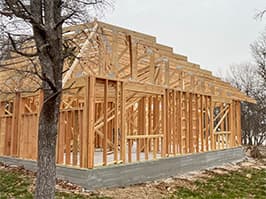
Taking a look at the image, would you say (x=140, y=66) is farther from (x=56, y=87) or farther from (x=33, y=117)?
(x=56, y=87)

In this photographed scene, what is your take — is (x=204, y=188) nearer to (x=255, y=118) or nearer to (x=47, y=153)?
(x=47, y=153)

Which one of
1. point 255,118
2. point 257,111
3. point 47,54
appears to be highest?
point 47,54

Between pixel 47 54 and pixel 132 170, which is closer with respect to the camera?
pixel 47 54

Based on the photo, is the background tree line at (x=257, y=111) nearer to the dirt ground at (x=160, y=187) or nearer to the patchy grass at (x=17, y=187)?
the dirt ground at (x=160, y=187)

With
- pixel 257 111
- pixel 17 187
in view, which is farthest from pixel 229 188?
pixel 257 111

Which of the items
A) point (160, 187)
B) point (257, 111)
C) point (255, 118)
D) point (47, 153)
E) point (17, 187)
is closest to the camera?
point (47, 153)

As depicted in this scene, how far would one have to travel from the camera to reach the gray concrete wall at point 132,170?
6957mm

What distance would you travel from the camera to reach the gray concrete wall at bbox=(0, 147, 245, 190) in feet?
22.8

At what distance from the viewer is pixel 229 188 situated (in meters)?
7.96

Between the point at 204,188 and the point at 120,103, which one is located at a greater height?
the point at 120,103

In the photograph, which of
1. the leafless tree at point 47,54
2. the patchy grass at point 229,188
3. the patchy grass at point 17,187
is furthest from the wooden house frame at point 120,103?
the leafless tree at point 47,54

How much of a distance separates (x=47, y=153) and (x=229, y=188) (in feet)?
18.1

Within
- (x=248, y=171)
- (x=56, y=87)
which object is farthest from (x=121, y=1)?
(x=248, y=171)

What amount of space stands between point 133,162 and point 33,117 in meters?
3.19
